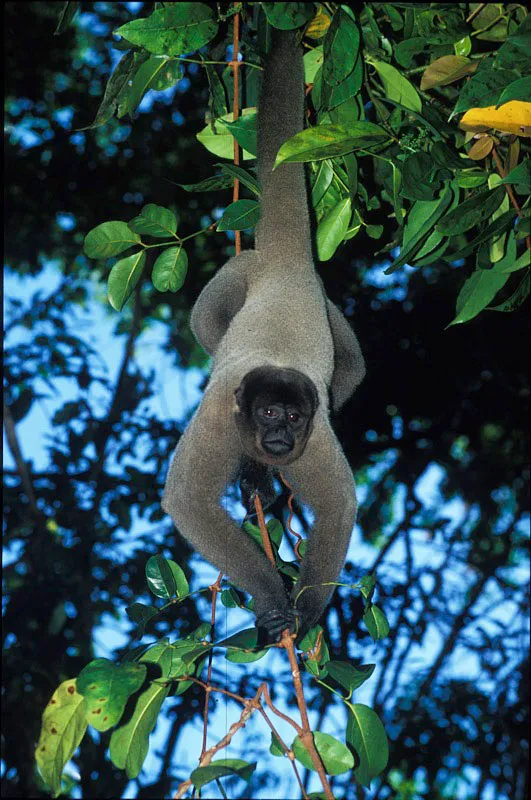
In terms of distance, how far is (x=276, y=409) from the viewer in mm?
2891

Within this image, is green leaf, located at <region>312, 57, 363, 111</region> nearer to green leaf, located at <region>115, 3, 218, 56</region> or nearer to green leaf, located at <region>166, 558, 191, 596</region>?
green leaf, located at <region>115, 3, 218, 56</region>

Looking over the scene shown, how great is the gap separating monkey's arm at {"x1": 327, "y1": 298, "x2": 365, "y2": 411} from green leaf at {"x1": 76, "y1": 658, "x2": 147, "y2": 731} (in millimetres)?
2101

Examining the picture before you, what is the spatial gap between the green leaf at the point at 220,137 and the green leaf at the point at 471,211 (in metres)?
0.91

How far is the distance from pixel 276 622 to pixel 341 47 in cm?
193

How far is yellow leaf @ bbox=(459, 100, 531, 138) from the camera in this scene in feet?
7.62

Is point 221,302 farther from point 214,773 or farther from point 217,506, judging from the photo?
point 214,773

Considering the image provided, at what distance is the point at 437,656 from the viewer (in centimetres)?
764

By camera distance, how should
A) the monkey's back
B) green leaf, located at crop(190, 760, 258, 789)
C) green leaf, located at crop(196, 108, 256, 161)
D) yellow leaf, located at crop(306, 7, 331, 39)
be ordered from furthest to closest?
the monkey's back
green leaf, located at crop(196, 108, 256, 161)
yellow leaf, located at crop(306, 7, 331, 39)
green leaf, located at crop(190, 760, 258, 789)

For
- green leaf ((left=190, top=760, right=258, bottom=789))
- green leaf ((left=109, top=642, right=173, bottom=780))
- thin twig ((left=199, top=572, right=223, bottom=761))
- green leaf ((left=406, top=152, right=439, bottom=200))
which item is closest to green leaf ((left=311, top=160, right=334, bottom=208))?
green leaf ((left=406, top=152, right=439, bottom=200))

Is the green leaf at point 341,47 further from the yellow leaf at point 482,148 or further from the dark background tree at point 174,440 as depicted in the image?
the dark background tree at point 174,440

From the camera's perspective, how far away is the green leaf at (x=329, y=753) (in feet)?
6.66

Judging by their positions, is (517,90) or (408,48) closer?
(517,90)

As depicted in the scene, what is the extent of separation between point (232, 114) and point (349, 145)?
1014 mm

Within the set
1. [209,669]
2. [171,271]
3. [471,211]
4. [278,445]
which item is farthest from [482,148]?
[209,669]
